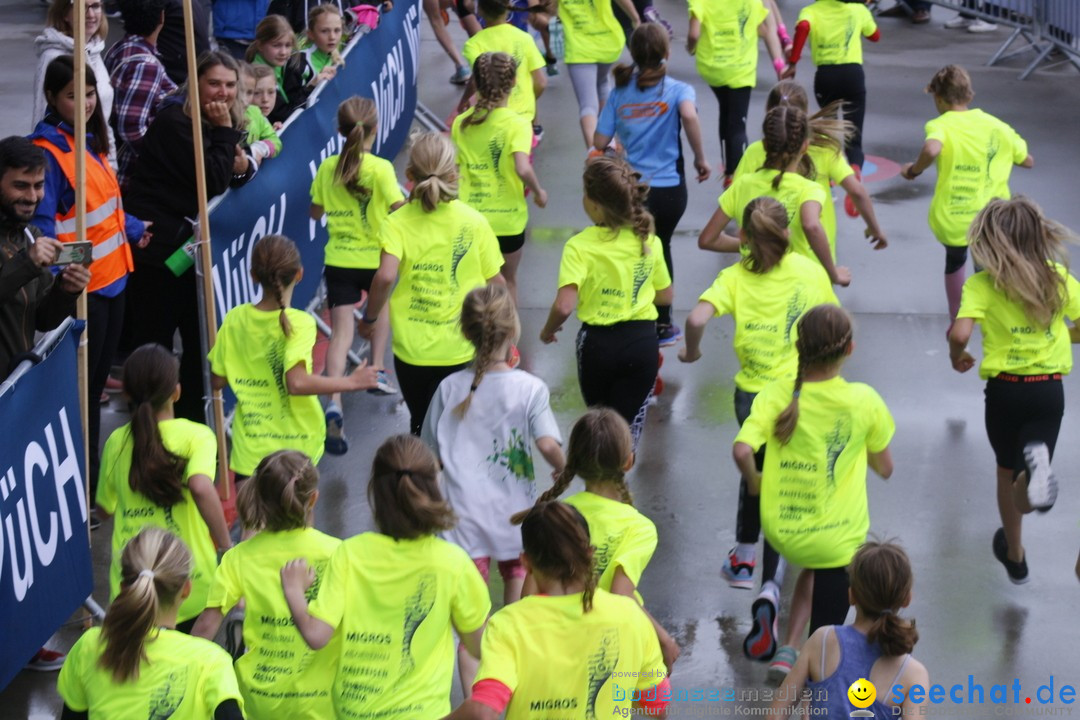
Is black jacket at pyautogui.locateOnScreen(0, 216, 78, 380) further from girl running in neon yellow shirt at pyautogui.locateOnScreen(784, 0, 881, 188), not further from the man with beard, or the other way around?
girl running in neon yellow shirt at pyautogui.locateOnScreen(784, 0, 881, 188)

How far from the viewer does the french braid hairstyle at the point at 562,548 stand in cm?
409

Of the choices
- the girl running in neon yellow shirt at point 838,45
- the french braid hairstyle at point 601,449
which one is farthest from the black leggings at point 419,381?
the girl running in neon yellow shirt at point 838,45

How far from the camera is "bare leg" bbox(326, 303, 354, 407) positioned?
7.78m

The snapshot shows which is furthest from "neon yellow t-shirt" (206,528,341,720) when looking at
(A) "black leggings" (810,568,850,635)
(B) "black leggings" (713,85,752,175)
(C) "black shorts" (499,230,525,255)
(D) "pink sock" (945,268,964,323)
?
(B) "black leggings" (713,85,752,175)

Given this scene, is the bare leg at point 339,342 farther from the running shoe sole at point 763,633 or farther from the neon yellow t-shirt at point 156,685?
the neon yellow t-shirt at point 156,685

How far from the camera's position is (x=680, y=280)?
10.2m

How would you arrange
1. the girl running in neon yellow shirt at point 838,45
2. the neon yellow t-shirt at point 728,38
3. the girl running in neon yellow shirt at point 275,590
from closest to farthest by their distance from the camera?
the girl running in neon yellow shirt at point 275,590 → the neon yellow t-shirt at point 728,38 → the girl running in neon yellow shirt at point 838,45

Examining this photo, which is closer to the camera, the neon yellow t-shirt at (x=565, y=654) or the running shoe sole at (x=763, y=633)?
the neon yellow t-shirt at (x=565, y=654)

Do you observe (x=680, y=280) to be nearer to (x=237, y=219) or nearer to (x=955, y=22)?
(x=237, y=219)

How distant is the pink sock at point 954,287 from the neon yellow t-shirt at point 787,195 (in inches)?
62.6

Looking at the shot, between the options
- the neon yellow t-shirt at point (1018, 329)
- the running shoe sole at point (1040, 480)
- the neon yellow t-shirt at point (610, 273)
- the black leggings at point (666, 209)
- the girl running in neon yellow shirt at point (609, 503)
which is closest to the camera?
the girl running in neon yellow shirt at point (609, 503)

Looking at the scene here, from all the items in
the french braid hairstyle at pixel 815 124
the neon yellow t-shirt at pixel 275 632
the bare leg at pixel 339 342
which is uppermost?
the french braid hairstyle at pixel 815 124

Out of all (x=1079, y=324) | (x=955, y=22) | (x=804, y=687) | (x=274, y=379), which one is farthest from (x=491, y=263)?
(x=955, y=22)

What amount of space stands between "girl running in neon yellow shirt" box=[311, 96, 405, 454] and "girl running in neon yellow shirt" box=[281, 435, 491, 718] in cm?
333
